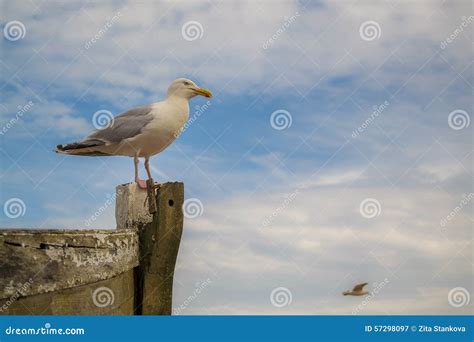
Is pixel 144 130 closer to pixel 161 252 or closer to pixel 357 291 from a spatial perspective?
pixel 161 252

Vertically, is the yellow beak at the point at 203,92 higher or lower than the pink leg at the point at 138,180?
higher

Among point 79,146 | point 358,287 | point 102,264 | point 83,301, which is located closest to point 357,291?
point 358,287

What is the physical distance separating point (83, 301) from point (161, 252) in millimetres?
1086

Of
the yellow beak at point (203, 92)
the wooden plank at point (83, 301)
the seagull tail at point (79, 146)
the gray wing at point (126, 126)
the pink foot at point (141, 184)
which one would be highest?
the yellow beak at point (203, 92)

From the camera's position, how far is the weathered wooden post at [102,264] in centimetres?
584

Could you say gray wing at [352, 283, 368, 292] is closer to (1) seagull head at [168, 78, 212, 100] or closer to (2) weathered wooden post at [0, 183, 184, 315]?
(2) weathered wooden post at [0, 183, 184, 315]

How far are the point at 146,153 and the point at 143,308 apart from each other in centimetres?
235

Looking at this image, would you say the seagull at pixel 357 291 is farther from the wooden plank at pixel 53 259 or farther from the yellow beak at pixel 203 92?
the yellow beak at pixel 203 92

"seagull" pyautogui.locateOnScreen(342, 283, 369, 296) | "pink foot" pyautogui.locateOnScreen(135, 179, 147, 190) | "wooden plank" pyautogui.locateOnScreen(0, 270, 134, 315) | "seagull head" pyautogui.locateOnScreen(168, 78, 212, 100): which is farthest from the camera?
"seagull head" pyautogui.locateOnScreen(168, 78, 212, 100)

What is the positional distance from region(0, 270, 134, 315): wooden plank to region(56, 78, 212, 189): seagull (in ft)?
6.56

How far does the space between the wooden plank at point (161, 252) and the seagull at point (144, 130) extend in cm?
124

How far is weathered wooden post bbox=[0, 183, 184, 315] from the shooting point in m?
Answer: 5.84

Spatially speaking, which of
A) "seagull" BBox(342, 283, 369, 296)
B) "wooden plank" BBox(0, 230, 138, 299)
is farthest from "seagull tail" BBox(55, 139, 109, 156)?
"seagull" BBox(342, 283, 369, 296)

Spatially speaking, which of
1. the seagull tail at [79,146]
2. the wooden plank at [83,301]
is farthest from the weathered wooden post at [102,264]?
the seagull tail at [79,146]
